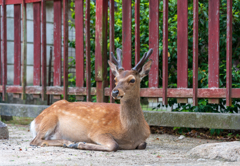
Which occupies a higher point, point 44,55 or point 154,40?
point 154,40

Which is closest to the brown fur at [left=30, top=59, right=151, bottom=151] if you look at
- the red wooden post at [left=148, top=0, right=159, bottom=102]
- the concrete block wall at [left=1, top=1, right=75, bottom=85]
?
the red wooden post at [left=148, top=0, right=159, bottom=102]

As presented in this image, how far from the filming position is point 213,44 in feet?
18.4

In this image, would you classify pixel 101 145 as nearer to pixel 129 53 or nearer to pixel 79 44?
pixel 129 53

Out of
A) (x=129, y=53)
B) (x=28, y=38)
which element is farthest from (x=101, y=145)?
(x=28, y=38)

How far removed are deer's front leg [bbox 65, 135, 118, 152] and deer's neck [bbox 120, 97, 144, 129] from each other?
283mm

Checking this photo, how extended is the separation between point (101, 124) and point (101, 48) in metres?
2.07

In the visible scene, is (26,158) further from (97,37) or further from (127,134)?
(97,37)

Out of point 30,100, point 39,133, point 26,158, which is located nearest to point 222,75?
point 39,133

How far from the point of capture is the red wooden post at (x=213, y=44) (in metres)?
Result: 5.55

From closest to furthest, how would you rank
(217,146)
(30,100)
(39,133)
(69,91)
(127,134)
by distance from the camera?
(217,146)
(127,134)
(39,133)
(69,91)
(30,100)

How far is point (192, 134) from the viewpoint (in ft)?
21.2

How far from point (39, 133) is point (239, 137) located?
3.43 m

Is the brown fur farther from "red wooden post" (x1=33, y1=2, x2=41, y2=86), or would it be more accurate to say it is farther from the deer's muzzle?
"red wooden post" (x1=33, y1=2, x2=41, y2=86)

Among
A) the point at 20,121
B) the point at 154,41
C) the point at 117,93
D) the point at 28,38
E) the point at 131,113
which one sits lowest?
the point at 20,121
